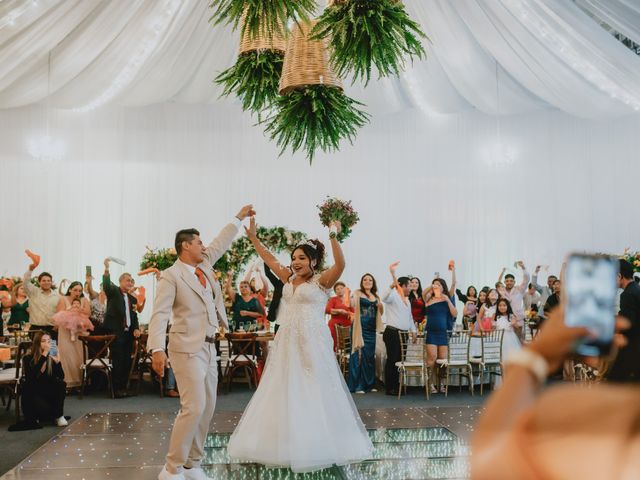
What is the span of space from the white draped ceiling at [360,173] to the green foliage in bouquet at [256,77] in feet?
31.9

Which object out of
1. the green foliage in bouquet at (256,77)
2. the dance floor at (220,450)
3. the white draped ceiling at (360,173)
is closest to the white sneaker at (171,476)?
the dance floor at (220,450)

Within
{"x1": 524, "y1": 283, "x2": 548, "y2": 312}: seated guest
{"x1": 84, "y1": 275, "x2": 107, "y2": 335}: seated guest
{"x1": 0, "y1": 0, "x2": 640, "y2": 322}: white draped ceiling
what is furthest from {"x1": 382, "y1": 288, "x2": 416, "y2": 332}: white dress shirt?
{"x1": 0, "y1": 0, "x2": 640, "y2": 322}: white draped ceiling

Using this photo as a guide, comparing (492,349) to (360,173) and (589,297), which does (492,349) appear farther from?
(589,297)

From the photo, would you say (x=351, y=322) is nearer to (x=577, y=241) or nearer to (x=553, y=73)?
(x=553, y=73)

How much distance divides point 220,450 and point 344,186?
33.2 feet

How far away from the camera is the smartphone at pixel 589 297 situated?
1.64ft

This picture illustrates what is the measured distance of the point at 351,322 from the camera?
9.24 metres

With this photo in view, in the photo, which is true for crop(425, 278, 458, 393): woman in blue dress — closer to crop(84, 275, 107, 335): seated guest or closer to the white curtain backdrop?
crop(84, 275, 107, 335): seated guest

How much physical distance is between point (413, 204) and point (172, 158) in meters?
5.31

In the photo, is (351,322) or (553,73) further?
(553,73)

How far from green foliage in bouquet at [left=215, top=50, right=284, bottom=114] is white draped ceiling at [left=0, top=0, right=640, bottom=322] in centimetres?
973

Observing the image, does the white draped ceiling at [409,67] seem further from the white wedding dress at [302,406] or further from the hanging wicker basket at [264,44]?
the hanging wicker basket at [264,44]

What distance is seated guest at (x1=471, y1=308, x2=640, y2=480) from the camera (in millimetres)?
508

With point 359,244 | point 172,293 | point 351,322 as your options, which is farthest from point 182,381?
point 359,244
